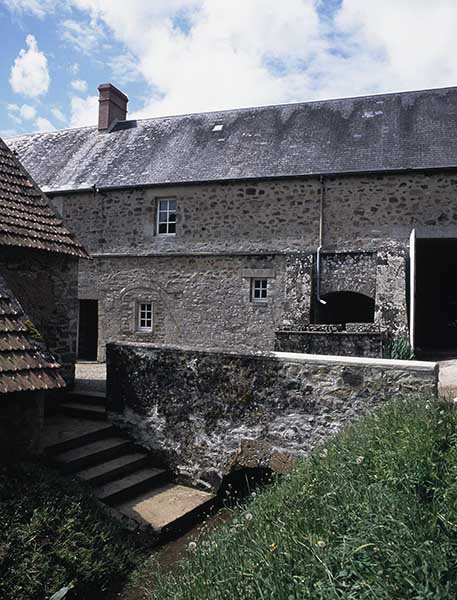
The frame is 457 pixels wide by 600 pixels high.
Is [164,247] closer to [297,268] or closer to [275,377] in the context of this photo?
[297,268]

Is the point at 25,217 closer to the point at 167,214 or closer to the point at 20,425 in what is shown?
the point at 20,425

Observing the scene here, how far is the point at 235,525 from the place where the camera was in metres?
3.99

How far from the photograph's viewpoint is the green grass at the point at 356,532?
2451 millimetres

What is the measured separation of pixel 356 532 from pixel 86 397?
575cm

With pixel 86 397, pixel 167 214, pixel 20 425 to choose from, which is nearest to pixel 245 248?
pixel 167 214

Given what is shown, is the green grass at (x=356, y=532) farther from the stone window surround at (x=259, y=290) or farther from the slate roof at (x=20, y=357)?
the stone window surround at (x=259, y=290)

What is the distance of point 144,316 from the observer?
568 inches

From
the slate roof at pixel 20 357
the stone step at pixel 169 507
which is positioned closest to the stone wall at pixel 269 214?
the stone step at pixel 169 507

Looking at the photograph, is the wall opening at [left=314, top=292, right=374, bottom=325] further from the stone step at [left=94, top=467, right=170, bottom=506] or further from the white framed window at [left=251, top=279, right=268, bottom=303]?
the stone step at [left=94, top=467, right=170, bottom=506]

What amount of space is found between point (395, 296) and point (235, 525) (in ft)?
27.2

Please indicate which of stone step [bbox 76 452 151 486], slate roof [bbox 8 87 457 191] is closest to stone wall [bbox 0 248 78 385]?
stone step [bbox 76 452 151 486]

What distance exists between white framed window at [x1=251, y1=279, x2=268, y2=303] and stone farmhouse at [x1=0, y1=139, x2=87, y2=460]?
5957mm

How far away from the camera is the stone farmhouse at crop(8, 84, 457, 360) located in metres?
12.1

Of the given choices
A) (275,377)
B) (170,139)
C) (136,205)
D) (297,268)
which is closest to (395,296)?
(297,268)
